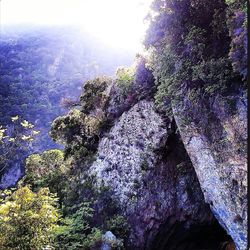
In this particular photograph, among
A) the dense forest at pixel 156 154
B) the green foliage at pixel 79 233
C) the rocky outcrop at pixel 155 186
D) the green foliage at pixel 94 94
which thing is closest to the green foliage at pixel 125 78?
the dense forest at pixel 156 154

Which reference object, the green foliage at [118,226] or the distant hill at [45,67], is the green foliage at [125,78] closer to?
the green foliage at [118,226]

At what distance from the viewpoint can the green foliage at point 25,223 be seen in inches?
345

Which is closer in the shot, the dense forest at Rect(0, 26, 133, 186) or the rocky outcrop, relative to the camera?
the rocky outcrop

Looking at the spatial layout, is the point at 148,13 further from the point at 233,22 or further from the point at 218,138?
the point at 218,138

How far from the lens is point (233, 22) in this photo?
30.6ft

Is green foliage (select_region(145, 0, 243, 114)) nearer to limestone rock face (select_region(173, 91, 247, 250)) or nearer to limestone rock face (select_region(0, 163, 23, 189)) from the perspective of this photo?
limestone rock face (select_region(173, 91, 247, 250))

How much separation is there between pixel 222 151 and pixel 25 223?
5.33 m

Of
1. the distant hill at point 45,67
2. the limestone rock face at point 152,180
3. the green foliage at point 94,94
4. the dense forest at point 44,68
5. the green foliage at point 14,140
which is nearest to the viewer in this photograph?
the green foliage at point 14,140

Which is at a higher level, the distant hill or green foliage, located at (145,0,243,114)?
the distant hill

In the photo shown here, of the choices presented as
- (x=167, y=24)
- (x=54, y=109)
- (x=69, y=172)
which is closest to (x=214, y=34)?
(x=167, y=24)

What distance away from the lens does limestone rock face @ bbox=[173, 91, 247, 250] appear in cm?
934

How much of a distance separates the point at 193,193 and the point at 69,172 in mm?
6040

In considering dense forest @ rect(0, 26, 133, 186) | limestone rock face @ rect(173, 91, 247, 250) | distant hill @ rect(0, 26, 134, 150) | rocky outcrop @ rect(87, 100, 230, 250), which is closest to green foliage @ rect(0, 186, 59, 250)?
limestone rock face @ rect(173, 91, 247, 250)

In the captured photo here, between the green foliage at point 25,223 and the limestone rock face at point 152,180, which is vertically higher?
the limestone rock face at point 152,180
